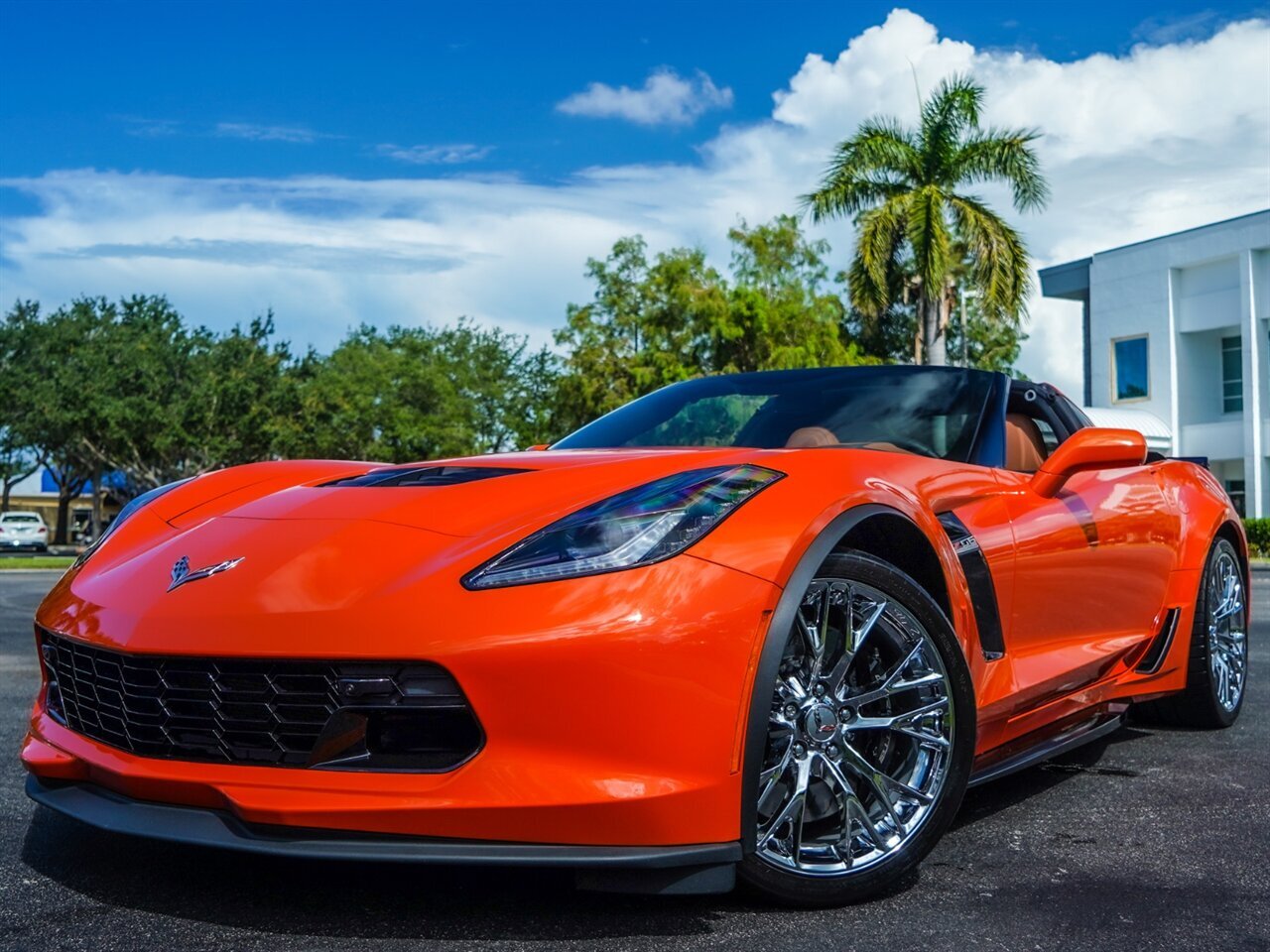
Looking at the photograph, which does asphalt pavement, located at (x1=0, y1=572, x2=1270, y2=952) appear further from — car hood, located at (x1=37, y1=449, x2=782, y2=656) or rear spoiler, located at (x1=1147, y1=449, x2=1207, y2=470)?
rear spoiler, located at (x1=1147, y1=449, x2=1207, y2=470)

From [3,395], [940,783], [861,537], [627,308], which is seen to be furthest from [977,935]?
[3,395]

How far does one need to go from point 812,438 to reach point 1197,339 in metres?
35.3

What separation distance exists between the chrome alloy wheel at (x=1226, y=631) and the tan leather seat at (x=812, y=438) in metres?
1.90

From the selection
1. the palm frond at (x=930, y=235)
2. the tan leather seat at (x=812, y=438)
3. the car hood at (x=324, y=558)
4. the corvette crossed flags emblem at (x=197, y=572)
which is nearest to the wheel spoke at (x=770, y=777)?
the car hood at (x=324, y=558)

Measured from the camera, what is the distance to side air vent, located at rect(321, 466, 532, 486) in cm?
326

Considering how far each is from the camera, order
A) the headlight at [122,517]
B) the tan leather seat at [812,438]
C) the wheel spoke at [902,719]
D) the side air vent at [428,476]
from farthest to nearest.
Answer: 1. the tan leather seat at [812,438]
2. the headlight at [122,517]
3. the side air vent at [428,476]
4. the wheel spoke at [902,719]

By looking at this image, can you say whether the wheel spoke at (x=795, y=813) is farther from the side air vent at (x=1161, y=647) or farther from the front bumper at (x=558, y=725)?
the side air vent at (x=1161, y=647)

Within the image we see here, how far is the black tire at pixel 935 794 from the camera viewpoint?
8.84ft

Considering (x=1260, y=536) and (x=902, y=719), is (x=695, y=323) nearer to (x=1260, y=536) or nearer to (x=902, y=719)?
(x=1260, y=536)

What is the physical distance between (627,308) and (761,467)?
33.8 metres

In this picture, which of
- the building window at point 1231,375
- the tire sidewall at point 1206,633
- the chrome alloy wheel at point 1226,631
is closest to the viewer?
the tire sidewall at point 1206,633

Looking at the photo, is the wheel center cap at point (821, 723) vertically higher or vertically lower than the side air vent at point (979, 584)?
lower

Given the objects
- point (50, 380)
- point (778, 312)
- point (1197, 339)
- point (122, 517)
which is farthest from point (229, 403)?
point (122, 517)

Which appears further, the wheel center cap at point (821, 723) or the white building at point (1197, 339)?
the white building at point (1197, 339)
